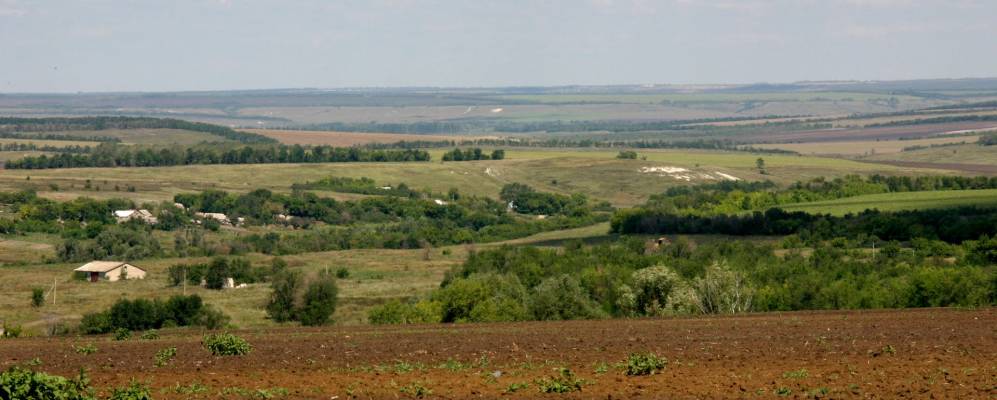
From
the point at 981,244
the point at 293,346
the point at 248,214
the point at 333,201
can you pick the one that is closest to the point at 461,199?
the point at 333,201

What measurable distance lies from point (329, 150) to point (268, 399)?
6886 inches

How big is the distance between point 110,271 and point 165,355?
5572 cm

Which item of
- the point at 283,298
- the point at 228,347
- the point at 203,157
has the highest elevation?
the point at 228,347

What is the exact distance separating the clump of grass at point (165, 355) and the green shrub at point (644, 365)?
9743mm

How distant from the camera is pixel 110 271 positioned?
267 ft

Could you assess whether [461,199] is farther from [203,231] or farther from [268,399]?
[268,399]

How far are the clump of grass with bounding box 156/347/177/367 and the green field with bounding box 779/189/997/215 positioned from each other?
7739 centimetres

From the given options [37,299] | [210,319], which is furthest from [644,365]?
[37,299]

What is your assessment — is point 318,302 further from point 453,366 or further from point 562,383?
point 562,383

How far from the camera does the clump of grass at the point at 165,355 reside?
27297mm

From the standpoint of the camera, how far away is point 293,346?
31.0 meters

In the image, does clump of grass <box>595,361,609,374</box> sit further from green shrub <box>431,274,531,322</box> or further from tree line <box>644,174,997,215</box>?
tree line <box>644,174,997,215</box>

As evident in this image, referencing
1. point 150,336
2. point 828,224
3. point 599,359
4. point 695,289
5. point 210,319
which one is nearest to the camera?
point 599,359

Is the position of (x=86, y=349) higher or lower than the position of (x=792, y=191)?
higher
